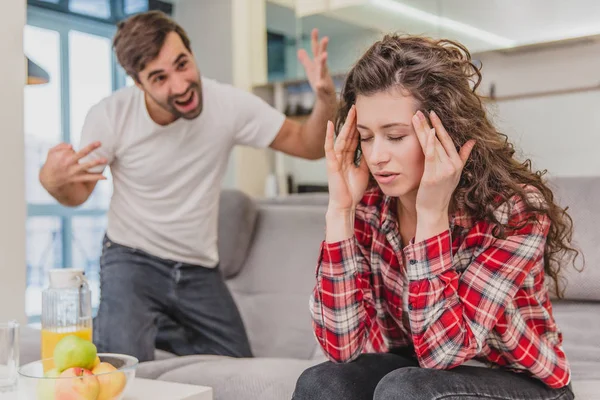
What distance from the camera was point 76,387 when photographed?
1.15m

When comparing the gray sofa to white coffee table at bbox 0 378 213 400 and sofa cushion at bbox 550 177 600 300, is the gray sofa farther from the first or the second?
white coffee table at bbox 0 378 213 400

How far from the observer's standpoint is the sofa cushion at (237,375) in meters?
1.57

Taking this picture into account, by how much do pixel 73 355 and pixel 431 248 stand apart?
62 centimetres

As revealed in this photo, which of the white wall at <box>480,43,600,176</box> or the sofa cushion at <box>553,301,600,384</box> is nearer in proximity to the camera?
the sofa cushion at <box>553,301,600,384</box>

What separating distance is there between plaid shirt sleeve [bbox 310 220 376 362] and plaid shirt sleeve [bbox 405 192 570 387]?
11cm

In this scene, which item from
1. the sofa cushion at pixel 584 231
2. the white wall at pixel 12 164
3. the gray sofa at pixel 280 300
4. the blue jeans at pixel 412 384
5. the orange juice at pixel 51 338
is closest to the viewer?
the blue jeans at pixel 412 384

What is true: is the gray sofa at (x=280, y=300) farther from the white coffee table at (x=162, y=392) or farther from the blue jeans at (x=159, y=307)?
the white coffee table at (x=162, y=392)

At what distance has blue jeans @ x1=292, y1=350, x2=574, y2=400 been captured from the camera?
1.09 m

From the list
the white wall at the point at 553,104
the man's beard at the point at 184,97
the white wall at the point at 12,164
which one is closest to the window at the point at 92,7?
the white wall at the point at 12,164

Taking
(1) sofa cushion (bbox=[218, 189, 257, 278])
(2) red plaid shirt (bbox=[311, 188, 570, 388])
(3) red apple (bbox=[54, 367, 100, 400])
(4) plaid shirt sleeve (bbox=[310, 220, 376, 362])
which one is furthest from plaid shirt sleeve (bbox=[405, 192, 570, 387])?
(1) sofa cushion (bbox=[218, 189, 257, 278])

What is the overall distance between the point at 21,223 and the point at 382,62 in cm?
162

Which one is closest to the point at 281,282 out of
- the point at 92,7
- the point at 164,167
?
the point at 164,167

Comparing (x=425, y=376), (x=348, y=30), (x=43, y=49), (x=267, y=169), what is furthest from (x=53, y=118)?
(x=425, y=376)

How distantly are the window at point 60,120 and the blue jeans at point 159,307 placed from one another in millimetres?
2928
